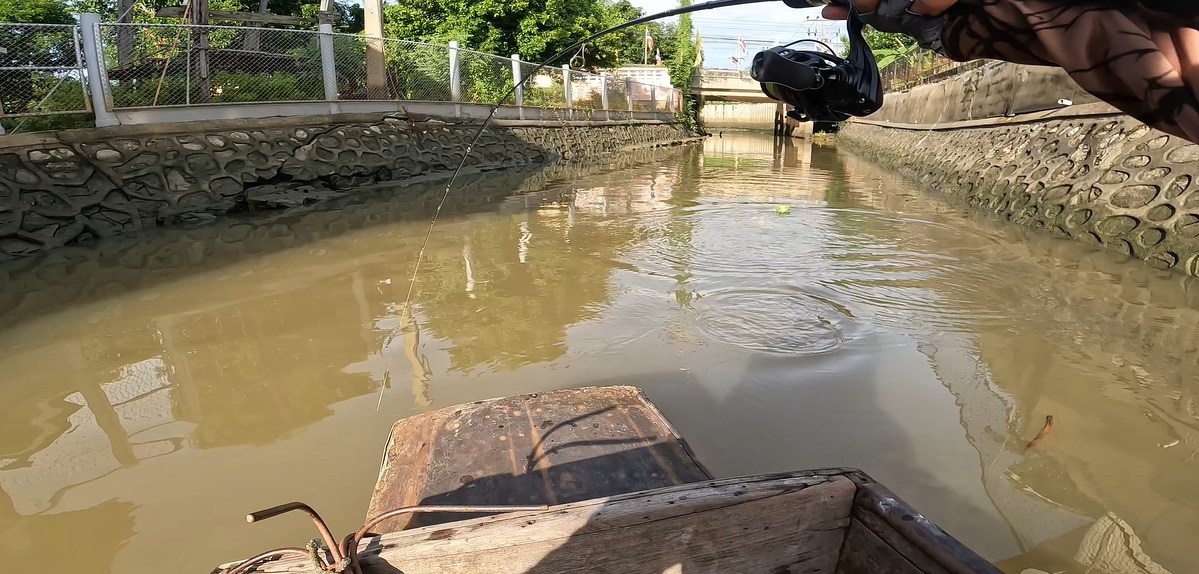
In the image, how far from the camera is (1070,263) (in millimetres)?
6254

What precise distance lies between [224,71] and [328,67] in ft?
5.68

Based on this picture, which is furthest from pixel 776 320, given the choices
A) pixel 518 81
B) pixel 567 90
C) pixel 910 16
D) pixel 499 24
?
pixel 499 24

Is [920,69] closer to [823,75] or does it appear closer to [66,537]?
[823,75]

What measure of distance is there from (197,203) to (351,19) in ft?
73.7

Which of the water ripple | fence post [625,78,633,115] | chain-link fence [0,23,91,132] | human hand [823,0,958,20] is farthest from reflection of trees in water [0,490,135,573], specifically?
fence post [625,78,633,115]

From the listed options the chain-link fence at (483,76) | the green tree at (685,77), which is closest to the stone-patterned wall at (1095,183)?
the chain-link fence at (483,76)

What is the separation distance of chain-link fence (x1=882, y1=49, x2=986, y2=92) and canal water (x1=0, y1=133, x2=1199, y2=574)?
10.3 m

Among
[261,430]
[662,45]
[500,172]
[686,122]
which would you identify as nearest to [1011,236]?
[261,430]

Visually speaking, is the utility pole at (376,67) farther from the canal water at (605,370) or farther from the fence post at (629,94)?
the fence post at (629,94)

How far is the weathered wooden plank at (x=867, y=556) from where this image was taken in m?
1.53

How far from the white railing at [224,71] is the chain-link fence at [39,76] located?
0.01 m

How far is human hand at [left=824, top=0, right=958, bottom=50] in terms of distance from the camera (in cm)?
172

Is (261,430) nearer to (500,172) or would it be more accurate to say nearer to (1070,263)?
(1070,263)

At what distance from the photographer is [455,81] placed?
13.9m
